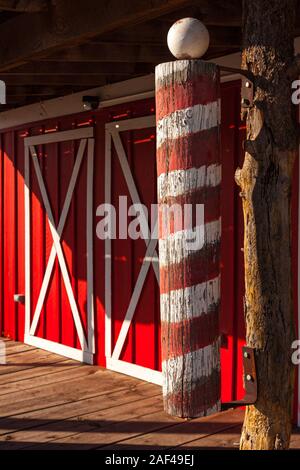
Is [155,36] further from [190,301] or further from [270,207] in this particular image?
[190,301]

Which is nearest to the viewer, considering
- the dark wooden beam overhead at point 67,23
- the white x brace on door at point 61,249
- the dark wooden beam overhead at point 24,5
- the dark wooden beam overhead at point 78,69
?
the dark wooden beam overhead at point 67,23

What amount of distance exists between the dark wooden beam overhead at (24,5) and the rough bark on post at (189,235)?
5.04 ft

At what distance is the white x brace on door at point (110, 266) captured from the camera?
20.0ft

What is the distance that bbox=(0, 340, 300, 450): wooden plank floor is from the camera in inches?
179

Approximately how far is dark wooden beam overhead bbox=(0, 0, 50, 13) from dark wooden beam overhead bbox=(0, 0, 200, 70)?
0.28 feet

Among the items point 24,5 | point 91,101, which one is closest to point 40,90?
point 91,101

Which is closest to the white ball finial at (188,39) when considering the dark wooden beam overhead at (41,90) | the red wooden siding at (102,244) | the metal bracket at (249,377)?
the metal bracket at (249,377)

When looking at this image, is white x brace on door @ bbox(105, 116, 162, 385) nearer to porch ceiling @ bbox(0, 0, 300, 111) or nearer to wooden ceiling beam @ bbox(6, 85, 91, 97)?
porch ceiling @ bbox(0, 0, 300, 111)

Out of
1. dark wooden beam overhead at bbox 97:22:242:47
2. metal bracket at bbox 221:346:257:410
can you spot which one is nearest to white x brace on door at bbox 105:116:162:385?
dark wooden beam overhead at bbox 97:22:242:47

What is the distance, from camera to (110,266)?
21.7ft

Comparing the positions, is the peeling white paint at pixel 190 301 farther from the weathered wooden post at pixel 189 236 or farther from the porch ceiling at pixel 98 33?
the porch ceiling at pixel 98 33

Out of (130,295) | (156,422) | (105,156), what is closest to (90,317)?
(130,295)

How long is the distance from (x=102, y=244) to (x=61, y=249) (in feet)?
2.58

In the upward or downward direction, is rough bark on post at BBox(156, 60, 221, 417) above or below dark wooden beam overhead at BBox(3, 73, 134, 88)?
below
